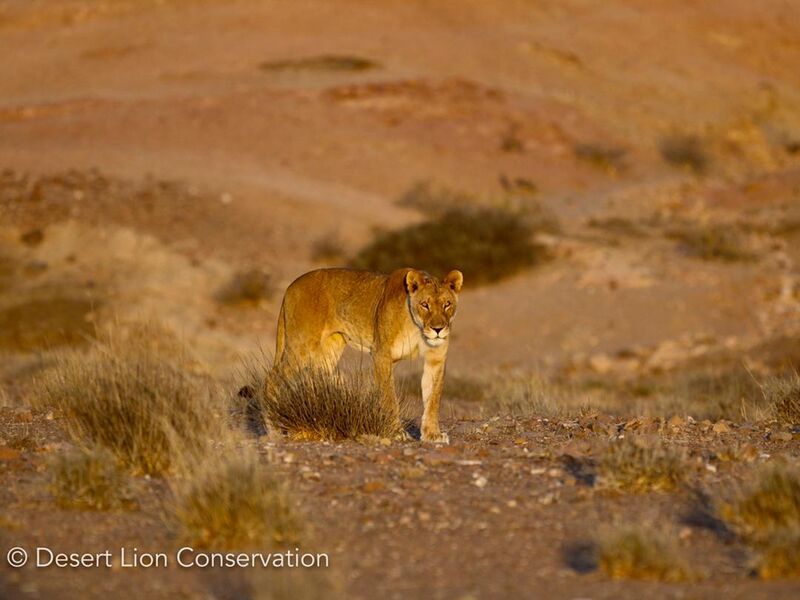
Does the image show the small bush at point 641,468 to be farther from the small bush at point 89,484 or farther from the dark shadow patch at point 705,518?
the small bush at point 89,484

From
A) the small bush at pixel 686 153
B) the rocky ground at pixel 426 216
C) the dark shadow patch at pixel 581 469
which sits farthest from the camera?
the small bush at pixel 686 153

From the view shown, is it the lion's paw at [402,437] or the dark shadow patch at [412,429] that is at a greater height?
the lion's paw at [402,437]

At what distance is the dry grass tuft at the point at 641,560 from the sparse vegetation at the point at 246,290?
18.4 meters

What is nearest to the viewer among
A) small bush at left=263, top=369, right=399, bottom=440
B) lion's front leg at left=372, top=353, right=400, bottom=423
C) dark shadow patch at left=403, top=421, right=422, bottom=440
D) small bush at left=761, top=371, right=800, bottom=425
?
small bush at left=263, top=369, right=399, bottom=440

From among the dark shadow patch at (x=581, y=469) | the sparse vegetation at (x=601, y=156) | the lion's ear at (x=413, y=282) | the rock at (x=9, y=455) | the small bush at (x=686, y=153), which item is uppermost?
the lion's ear at (x=413, y=282)

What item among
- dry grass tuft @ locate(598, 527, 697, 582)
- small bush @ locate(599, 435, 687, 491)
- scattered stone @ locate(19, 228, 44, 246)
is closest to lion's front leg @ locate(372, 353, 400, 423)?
small bush @ locate(599, 435, 687, 491)

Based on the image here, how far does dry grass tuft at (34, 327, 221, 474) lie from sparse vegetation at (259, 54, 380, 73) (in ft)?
116

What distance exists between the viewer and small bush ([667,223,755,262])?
2738cm

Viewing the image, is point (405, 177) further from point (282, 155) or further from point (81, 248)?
point (81, 248)

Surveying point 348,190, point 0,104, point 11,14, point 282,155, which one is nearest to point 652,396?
point 348,190

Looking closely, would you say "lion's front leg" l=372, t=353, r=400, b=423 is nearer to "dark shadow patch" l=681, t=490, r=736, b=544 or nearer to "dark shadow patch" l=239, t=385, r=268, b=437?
"dark shadow patch" l=239, t=385, r=268, b=437

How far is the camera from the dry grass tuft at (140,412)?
29.4ft

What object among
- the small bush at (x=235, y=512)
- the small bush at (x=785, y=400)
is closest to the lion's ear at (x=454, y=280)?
the small bush at (x=785, y=400)

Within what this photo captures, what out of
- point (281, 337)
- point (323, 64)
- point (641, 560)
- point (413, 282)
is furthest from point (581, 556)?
point (323, 64)
